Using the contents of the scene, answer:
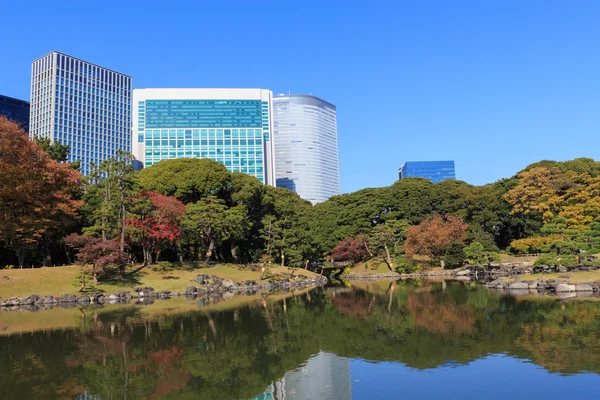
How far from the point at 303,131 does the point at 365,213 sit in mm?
122127

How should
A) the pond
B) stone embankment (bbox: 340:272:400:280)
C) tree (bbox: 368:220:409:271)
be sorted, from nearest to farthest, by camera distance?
the pond, stone embankment (bbox: 340:272:400:280), tree (bbox: 368:220:409:271)

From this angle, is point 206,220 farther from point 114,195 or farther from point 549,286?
point 549,286

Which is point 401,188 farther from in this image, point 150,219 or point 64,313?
point 64,313

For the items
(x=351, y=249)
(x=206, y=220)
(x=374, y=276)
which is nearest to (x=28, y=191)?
(x=206, y=220)

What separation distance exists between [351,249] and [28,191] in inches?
1294

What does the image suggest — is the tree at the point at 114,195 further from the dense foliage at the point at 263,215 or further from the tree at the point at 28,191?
the tree at the point at 28,191

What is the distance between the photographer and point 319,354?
12.5m

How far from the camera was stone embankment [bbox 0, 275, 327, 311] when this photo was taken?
28.9 metres

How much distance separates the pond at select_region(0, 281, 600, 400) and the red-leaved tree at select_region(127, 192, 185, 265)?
14.0m

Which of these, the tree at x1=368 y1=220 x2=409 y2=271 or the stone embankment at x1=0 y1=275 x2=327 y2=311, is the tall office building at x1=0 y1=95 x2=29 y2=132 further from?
the tree at x1=368 y1=220 x2=409 y2=271

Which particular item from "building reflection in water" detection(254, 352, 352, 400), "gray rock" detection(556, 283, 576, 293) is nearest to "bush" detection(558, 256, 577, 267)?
"gray rock" detection(556, 283, 576, 293)

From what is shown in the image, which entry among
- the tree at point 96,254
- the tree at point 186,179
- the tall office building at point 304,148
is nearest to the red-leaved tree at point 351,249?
the tree at point 186,179

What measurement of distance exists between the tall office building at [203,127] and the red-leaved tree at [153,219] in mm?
67525

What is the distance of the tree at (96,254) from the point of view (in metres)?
30.8
